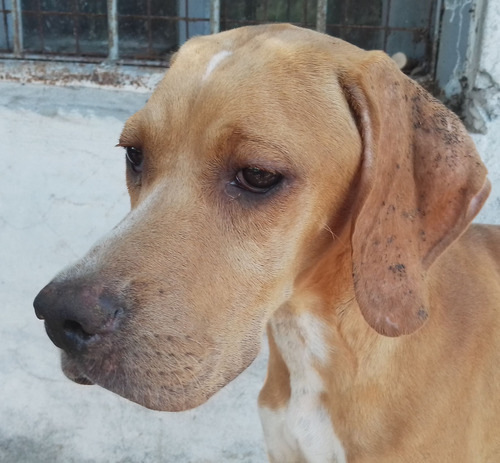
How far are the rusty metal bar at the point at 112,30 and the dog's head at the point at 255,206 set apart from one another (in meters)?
1.58

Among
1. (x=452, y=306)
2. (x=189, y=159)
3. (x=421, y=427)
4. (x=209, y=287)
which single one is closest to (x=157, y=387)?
(x=209, y=287)

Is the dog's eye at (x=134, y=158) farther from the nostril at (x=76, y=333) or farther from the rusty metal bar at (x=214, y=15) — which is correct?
the rusty metal bar at (x=214, y=15)

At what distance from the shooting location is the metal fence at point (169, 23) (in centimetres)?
321

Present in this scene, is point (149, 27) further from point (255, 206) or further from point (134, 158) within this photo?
point (255, 206)

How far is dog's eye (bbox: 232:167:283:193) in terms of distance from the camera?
1.59 meters

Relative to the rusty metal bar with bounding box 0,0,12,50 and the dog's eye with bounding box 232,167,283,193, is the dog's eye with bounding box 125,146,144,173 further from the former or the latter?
the rusty metal bar with bounding box 0,0,12,50

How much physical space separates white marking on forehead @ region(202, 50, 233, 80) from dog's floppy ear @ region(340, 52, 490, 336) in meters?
0.30

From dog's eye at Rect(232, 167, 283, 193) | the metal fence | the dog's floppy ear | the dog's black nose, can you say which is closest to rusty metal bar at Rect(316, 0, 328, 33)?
the metal fence

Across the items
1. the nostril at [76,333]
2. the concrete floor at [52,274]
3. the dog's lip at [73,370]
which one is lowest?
the concrete floor at [52,274]

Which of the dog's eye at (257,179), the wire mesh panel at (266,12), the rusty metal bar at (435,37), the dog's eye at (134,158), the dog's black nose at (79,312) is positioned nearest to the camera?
the dog's black nose at (79,312)

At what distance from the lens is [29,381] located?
3252mm

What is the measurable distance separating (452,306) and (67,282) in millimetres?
1095

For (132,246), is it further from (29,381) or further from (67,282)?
(29,381)

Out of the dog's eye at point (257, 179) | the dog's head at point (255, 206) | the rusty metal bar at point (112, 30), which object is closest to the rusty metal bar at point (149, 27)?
the rusty metal bar at point (112, 30)
